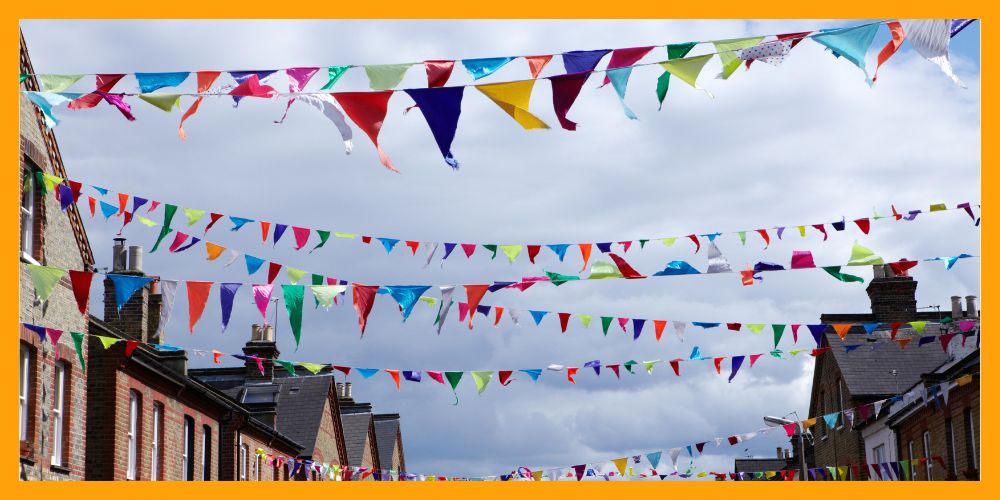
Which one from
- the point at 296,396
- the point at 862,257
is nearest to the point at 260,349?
the point at 296,396

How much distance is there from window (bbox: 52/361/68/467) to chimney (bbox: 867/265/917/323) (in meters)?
23.1

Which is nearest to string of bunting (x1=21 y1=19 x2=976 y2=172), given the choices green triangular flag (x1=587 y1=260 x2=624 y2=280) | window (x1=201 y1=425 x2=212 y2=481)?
green triangular flag (x1=587 y1=260 x2=624 y2=280)

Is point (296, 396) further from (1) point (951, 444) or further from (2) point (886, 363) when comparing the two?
(1) point (951, 444)

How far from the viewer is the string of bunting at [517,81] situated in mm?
8516

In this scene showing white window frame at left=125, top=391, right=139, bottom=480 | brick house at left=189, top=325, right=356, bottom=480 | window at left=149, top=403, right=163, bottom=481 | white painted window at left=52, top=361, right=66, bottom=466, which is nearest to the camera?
white painted window at left=52, top=361, right=66, bottom=466

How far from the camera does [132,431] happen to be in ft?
62.3

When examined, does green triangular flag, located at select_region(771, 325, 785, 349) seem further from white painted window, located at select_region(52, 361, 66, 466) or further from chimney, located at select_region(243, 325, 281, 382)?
chimney, located at select_region(243, 325, 281, 382)

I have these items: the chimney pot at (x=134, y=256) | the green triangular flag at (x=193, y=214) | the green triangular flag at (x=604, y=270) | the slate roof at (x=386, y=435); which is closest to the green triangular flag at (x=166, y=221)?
the green triangular flag at (x=193, y=214)

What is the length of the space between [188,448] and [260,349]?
10.9m

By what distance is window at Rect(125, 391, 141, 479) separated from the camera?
18.8 metres

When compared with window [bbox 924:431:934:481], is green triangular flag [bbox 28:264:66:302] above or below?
above

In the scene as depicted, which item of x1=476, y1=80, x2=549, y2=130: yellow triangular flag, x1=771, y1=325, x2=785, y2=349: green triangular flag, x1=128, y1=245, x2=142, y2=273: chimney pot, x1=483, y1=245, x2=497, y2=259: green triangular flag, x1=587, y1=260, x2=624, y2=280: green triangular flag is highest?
x1=128, y1=245, x2=142, y2=273: chimney pot

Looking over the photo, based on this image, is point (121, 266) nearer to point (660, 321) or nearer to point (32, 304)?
point (32, 304)

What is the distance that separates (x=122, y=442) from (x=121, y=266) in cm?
802
